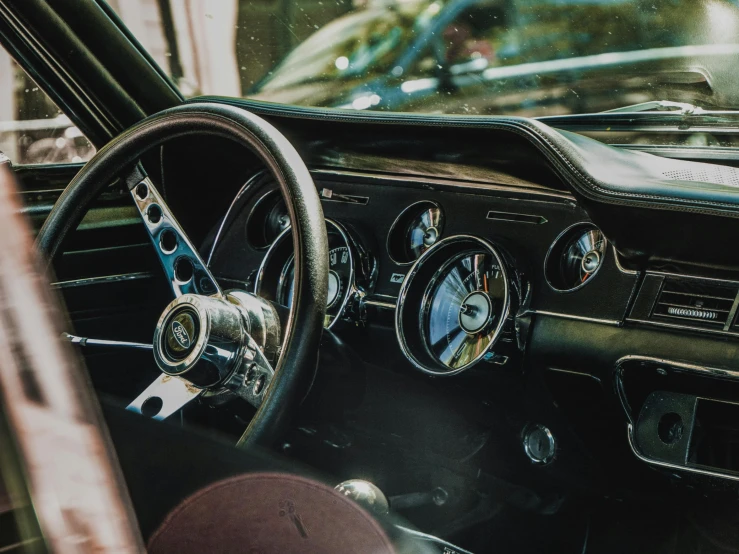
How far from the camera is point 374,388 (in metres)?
2.23

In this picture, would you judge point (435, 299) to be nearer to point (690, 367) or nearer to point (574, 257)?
point (574, 257)

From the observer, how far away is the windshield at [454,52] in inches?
82.1

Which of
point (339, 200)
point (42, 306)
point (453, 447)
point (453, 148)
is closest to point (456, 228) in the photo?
point (453, 148)

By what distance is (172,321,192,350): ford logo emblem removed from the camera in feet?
5.12

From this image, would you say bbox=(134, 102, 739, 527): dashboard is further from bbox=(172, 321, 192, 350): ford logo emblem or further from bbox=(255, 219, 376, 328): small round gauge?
bbox=(172, 321, 192, 350): ford logo emblem

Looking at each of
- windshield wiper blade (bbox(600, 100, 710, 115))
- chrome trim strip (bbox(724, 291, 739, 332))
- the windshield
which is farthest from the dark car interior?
the windshield

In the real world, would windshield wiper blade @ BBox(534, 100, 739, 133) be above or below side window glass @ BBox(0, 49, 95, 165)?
below

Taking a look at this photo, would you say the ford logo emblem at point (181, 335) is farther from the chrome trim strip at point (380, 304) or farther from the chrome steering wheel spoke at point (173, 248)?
the chrome trim strip at point (380, 304)

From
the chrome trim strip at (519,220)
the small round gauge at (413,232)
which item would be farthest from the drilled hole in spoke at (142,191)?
the chrome trim strip at (519,220)

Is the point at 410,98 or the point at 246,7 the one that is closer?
the point at 410,98

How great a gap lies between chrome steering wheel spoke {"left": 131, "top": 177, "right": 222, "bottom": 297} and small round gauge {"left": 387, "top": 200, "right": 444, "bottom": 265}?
1.73 ft

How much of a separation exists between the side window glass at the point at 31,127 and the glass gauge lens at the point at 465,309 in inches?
43.5

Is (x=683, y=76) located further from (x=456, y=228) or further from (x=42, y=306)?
(x=42, y=306)

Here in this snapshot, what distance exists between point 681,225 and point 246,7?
1.65 m
